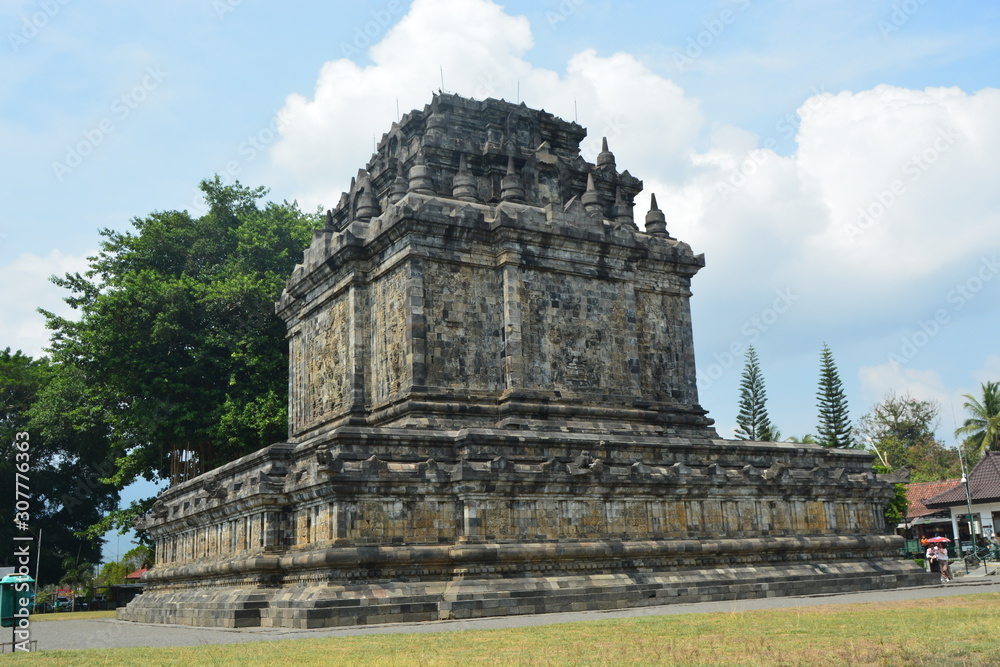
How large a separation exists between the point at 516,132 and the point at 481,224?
5.27 m

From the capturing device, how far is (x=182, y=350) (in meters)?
40.0

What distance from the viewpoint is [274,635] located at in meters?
17.2

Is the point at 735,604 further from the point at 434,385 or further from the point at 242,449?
the point at 242,449

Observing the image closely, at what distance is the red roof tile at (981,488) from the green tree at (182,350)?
33.9m

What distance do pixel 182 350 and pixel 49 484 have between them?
18.5m

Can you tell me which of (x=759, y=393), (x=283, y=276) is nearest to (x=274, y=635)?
(x=283, y=276)

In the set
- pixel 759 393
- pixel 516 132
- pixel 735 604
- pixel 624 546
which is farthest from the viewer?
pixel 759 393

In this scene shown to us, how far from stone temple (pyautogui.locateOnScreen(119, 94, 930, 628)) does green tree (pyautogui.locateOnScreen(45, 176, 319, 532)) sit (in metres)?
6.60

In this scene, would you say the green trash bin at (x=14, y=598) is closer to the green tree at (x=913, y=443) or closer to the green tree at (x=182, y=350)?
the green tree at (x=182, y=350)

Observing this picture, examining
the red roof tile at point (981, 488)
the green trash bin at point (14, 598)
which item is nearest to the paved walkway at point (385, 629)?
the green trash bin at point (14, 598)

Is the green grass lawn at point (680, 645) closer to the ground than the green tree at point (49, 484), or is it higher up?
closer to the ground

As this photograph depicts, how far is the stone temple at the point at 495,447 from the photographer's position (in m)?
20.8

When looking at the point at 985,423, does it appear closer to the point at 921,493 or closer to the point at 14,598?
the point at 921,493

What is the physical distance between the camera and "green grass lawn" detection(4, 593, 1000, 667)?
33.9ft
